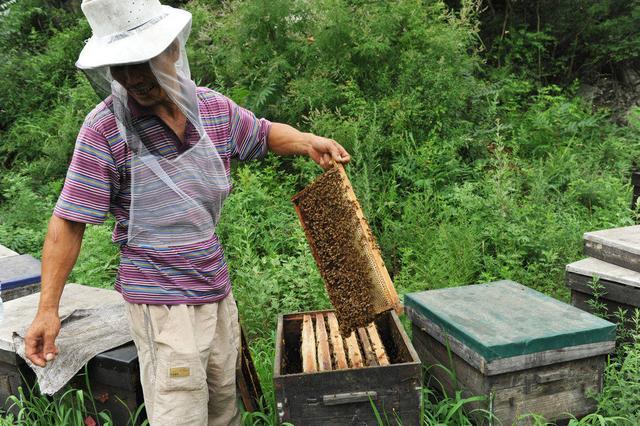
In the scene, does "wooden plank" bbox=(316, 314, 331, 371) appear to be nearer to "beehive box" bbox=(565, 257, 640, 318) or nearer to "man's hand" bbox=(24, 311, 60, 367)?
"man's hand" bbox=(24, 311, 60, 367)

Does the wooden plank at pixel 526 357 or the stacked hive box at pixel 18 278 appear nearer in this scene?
the wooden plank at pixel 526 357

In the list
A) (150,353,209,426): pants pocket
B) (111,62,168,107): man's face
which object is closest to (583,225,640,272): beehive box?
(150,353,209,426): pants pocket

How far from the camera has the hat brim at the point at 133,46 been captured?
1.98 m

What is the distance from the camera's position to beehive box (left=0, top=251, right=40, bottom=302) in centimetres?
345

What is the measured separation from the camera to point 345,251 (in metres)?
2.62

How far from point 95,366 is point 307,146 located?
1.40 meters

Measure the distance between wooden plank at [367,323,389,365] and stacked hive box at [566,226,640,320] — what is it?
1.17 metres

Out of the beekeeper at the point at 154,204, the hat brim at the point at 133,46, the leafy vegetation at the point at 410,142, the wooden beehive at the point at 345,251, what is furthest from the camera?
the leafy vegetation at the point at 410,142

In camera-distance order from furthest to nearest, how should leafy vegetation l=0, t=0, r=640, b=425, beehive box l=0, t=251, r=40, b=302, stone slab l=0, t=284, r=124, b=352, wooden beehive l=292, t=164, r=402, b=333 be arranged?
leafy vegetation l=0, t=0, r=640, b=425, beehive box l=0, t=251, r=40, b=302, stone slab l=0, t=284, r=124, b=352, wooden beehive l=292, t=164, r=402, b=333

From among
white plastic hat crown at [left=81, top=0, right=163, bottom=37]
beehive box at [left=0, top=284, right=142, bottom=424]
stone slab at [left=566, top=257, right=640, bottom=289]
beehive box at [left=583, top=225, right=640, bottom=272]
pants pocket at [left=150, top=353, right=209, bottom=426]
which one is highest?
white plastic hat crown at [left=81, top=0, right=163, bottom=37]

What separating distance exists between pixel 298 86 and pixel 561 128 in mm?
3003

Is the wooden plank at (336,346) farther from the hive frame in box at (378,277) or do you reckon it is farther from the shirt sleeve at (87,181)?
the shirt sleeve at (87,181)

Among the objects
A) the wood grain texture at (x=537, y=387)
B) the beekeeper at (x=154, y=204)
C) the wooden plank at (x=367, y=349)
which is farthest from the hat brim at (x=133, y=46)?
the wood grain texture at (x=537, y=387)

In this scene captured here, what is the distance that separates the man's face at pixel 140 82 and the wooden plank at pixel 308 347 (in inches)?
50.2
